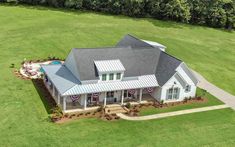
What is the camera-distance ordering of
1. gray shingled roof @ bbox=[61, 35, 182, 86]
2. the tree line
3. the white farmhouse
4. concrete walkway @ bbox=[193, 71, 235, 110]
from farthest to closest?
the tree line < concrete walkway @ bbox=[193, 71, 235, 110] < gray shingled roof @ bbox=[61, 35, 182, 86] < the white farmhouse

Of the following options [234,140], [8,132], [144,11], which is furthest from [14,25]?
[234,140]

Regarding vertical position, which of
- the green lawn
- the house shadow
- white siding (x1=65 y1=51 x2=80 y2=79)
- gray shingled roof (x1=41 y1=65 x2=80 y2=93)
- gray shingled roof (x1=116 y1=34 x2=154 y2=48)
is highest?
gray shingled roof (x1=116 y1=34 x2=154 y2=48)

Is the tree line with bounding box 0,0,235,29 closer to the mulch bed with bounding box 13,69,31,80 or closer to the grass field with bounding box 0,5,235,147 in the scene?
the grass field with bounding box 0,5,235,147

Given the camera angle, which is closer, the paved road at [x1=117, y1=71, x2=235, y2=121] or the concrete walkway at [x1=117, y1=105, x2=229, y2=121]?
the concrete walkway at [x1=117, y1=105, x2=229, y2=121]

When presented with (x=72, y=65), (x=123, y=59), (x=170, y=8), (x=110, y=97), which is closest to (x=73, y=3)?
(x=170, y=8)

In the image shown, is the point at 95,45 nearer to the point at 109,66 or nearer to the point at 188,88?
the point at 109,66

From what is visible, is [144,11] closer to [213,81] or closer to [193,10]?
[193,10]

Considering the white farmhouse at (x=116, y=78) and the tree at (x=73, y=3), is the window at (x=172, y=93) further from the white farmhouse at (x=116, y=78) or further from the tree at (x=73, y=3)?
the tree at (x=73, y=3)

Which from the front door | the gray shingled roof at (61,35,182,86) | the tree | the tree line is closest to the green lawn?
the gray shingled roof at (61,35,182,86)
